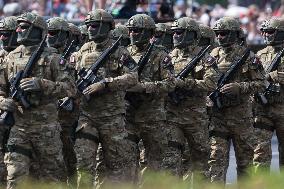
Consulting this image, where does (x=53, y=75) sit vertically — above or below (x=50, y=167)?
above

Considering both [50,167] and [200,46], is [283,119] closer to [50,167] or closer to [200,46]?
[200,46]

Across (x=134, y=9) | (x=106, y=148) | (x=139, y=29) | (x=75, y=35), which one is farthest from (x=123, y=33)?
(x=134, y=9)

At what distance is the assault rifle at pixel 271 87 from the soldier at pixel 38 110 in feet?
12.7

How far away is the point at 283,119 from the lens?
1559 centimetres

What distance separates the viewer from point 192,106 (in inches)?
587

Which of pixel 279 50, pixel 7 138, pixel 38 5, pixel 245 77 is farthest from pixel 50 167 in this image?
pixel 38 5

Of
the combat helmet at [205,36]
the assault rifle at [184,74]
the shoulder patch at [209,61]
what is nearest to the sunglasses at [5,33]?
the assault rifle at [184,74]

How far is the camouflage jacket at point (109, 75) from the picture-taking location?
43.3 feet

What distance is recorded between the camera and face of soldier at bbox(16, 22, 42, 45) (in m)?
12.4

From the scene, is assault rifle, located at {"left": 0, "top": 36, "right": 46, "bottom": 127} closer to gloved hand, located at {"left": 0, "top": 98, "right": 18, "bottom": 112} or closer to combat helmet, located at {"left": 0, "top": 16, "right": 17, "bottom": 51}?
gloved hand, located at {"left": 0, "top": 98, "right": 18, "bottom": 112}

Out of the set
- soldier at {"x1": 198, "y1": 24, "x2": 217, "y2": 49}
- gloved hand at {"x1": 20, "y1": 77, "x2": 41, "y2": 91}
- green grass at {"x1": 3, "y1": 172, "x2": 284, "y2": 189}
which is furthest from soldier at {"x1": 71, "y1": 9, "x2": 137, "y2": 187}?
green grass at {"x1": 3, "y1": 172, "x2": 284, "y2": 189}

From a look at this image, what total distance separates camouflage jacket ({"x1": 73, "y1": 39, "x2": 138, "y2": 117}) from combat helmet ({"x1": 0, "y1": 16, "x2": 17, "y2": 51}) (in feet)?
2.68

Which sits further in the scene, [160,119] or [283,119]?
[283,119]

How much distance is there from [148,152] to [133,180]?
127 cm
